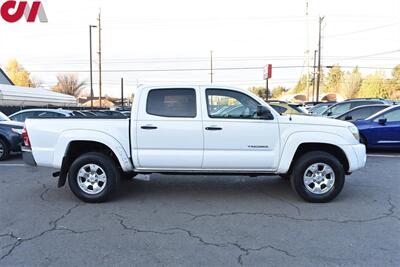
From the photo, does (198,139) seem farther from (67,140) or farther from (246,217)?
(67,140)

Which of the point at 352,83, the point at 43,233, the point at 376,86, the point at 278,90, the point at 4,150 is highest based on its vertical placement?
the point at 278,90

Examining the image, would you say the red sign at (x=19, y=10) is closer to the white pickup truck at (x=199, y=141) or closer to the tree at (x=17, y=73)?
the white pickup truck at (x=199, y=141)

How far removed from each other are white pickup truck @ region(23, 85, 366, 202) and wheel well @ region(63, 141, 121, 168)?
1.8 inches

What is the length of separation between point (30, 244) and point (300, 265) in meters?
3.01

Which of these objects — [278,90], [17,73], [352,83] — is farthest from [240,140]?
[278,90]

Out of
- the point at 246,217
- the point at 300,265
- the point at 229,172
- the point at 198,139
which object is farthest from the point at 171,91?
the point at 300,265

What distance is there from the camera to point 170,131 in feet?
17.1

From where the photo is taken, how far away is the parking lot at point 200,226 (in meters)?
3.51

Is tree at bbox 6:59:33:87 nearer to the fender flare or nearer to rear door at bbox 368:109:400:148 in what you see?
rear door at bbox 368:109:400:148

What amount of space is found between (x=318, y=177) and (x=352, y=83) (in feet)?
248

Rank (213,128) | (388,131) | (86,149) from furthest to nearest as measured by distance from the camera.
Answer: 1. (388,131)
2. (86,149)
3. (213,128)

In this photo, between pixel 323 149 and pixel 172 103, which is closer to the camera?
pixel 172 103

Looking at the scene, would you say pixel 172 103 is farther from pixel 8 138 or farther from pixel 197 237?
pixel 8 138

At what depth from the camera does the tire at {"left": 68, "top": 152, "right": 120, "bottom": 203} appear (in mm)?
5332
